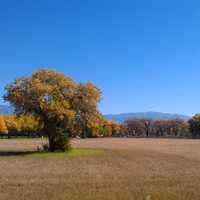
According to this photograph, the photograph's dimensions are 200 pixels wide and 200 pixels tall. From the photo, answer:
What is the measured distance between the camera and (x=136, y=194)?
18.1 meters

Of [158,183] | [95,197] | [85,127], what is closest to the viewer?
[95,197]

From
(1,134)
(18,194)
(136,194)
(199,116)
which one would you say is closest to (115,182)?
(136,194)

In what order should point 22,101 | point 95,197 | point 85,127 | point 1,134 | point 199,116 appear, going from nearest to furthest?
point 95,197 < point 22,101 < point 85,127 < point 1,134 < point 199,116

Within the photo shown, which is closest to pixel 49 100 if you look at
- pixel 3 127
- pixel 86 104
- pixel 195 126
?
pixel 86 104

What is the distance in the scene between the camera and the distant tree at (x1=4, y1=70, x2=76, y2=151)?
Answer: 51312mm

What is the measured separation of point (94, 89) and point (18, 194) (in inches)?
1421

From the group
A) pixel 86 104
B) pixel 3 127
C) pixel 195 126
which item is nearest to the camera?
pixel 86 104

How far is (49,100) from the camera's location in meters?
52.1

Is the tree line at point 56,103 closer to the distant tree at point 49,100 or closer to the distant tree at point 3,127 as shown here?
the distant tree at point 49,100

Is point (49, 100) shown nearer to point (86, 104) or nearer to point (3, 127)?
point (86, 104)

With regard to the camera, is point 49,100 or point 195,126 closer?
point 49,100

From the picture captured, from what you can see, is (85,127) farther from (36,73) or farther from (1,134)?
(1,134)

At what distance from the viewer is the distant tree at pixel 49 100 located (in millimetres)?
51312

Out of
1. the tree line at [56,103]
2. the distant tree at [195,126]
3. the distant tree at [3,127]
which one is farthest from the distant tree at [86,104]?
the distant tree at [195,126]
